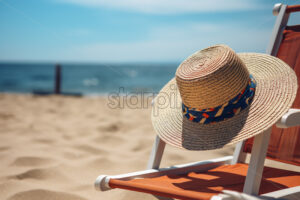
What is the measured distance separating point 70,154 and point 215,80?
68.5 inches

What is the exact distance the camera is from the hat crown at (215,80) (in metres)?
1.28

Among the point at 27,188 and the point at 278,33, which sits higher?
the point at 278,33

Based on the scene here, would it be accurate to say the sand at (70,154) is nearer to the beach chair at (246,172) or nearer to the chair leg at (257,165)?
the beach chair at (246,172)

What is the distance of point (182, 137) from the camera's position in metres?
1.42

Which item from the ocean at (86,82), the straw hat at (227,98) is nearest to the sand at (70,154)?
the straw hat at (227,98)

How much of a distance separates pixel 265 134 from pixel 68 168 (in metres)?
1.60

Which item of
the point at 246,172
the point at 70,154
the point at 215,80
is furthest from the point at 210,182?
the point at 70,154

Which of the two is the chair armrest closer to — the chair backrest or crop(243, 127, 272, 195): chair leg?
crop(243, 127, 272, 195): chair leg

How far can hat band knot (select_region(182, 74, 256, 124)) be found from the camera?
130cm

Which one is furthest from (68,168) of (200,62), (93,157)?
(200,62)

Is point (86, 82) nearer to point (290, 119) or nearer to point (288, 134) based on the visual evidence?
point (288, 134)

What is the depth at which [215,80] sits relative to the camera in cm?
128

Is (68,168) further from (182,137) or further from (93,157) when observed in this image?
(182,137)

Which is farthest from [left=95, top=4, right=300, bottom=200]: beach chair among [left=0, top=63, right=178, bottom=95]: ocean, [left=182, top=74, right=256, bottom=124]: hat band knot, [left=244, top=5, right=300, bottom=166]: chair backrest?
[left=0, top=63, right=178, bottom=95]: ocean
